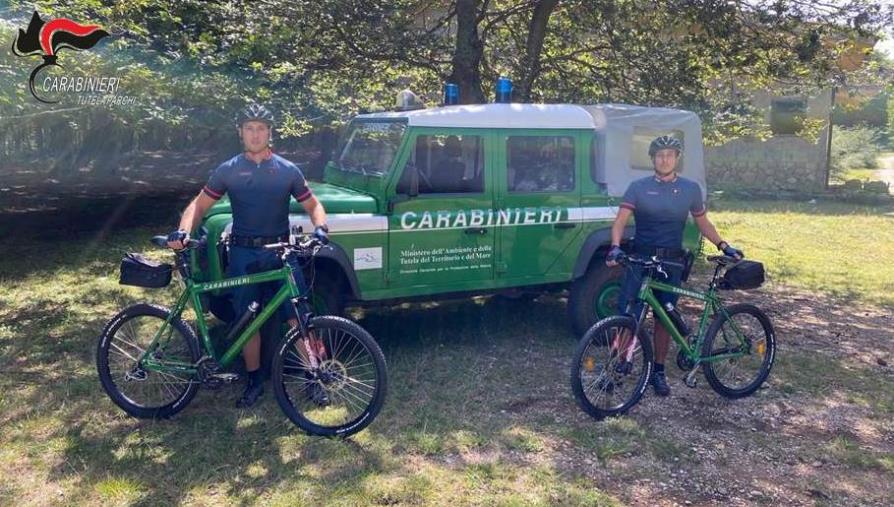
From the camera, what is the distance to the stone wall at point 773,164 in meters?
20.2

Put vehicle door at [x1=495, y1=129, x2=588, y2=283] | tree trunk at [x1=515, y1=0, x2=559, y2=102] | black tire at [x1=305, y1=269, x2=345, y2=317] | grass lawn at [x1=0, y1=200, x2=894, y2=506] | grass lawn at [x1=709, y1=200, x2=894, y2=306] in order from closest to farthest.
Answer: grass lawn at [x1=0, y1=200, x2=894, y2=506] < black tire at [x1=305, y1=269, x2=345, y2=317] < vehicle door at [x1=495, y1=129, x2=588, y2=283] < tree trunk at [x1=515, y1=0, x2=559, y2=102] < grass lawn at [x1=709, y1=200, x2=894, y2=306]

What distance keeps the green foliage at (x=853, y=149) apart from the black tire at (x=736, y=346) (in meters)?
22.3

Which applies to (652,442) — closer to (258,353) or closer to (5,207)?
(258,353)

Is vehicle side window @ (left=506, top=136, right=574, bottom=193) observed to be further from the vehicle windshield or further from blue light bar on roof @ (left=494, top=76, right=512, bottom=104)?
the vehicle windshield

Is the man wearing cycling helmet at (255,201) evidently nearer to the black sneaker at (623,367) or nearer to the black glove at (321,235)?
the black glove at (321,235)

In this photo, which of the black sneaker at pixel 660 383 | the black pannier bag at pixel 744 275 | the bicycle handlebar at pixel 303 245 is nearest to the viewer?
the bicycle handlebar at pixel 303 245

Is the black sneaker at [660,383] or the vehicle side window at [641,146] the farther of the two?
the vehicle side window at [641,146]

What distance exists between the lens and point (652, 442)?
436 centimetres

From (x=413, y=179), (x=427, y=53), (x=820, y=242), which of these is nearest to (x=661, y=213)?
(x=413, y=179)

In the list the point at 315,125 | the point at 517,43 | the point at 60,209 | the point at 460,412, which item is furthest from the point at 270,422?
the point at 60,209

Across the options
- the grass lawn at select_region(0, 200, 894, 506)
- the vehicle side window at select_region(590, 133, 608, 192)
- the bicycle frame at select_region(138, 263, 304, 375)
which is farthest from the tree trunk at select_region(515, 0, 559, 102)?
the bicycle frame at select_region(138, 263, 304, 375)

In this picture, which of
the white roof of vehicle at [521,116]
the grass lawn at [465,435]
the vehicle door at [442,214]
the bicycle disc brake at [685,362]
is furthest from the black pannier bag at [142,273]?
the bicycle disc brake at [685,362]

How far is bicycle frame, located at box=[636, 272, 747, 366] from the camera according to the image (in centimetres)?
476

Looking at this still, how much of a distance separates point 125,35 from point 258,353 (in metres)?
4.26
